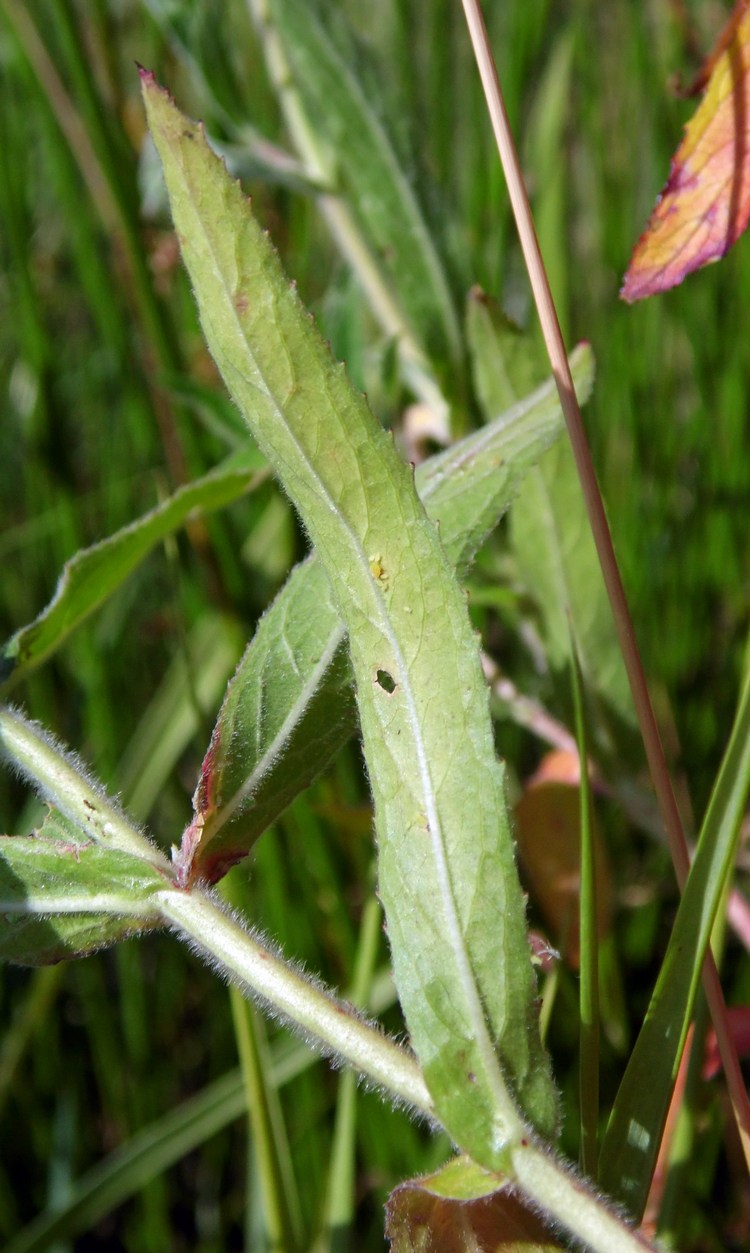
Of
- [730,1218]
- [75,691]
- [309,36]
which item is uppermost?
[309,36]

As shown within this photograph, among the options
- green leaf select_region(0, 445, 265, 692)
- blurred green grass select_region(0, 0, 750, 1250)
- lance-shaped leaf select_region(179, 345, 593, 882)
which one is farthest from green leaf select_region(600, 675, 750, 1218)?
blurred green grass select_region(0, 0, 750, 1250)

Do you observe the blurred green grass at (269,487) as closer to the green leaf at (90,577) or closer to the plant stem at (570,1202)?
the green leaf at (90,577)

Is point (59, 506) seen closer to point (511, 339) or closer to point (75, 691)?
point (75, 691)

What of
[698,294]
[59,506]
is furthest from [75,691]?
[698,294]

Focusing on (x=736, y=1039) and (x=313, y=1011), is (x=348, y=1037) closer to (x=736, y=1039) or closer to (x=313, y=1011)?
(x=313, y=1011)

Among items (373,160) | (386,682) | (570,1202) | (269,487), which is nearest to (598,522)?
(386,682)
